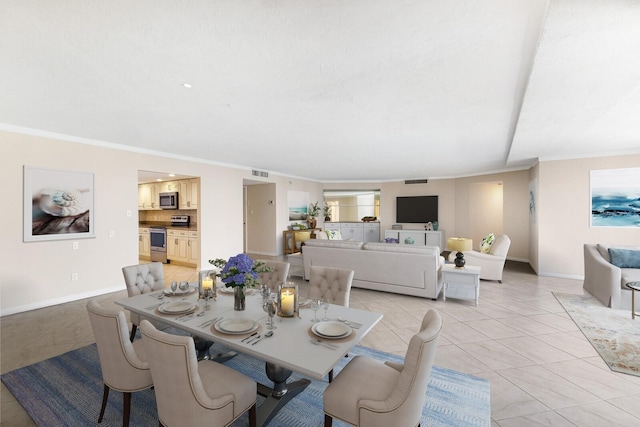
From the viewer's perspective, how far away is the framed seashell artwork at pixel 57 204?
3967 millimetres

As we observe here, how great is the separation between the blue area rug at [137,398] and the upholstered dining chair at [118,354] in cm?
36

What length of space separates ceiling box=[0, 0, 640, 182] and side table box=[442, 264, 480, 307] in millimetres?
2126

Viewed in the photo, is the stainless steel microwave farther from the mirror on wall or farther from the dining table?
the dining table

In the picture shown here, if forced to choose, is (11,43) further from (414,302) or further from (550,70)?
(414,302)

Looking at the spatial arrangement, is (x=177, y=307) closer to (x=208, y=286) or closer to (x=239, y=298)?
Answer: (x=208, y=286)

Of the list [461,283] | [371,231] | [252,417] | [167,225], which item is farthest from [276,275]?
[371,231]

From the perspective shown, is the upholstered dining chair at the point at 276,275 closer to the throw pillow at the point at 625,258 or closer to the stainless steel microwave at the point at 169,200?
the throw pillow at the point at 625,258

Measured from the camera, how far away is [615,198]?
5320 millimetres

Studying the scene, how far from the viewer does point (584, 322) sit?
347 cm

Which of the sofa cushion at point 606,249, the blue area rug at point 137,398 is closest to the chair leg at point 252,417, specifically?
the blue area rug at point 137,398

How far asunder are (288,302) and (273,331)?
0.27m

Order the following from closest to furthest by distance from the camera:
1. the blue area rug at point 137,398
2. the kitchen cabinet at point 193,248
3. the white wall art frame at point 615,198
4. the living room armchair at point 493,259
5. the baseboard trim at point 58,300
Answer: the blue area rug at point 137,398
the baseboard trim at point 58,300
the white wall art frame at point 615,198
the living room armchair at point 493,259
the kitchen cabinet at point 193,248

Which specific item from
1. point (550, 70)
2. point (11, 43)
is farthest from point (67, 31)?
point (550, 70)

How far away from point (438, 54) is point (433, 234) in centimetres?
792
